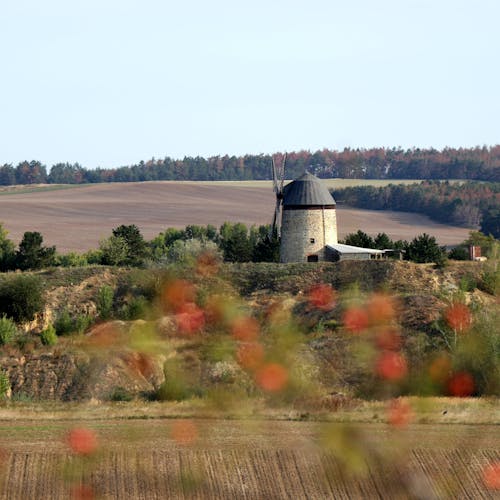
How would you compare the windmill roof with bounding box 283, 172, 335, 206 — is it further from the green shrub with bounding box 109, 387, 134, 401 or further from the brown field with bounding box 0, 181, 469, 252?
the brown field with bounding box 0, 181, 469, 252

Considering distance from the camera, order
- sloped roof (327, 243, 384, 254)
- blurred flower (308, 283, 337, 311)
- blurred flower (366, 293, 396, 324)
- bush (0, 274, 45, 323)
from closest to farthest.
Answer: blurred flower (366, 293, 396, 324)
bush (0, 274, 45, 323)
blurred flower (308, 283, 337, 311)
sloped roof (327, 243, 384, 254)

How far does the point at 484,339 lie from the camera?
1740 inches

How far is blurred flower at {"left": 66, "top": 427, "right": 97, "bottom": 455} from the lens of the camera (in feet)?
107

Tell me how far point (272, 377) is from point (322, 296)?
1708 cm

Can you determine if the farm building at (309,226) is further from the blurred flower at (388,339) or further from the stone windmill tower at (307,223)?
the blurred flower at (388,339)

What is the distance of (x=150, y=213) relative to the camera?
145 metres

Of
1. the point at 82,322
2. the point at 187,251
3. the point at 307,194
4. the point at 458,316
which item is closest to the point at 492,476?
the point at 458,316

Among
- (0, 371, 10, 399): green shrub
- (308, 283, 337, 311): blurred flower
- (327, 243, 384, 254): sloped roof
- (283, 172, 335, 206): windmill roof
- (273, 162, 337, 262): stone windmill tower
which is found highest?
(283, 172, 335, 206): windmill roof

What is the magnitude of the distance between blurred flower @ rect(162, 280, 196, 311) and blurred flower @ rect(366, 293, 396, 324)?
11.2 metres

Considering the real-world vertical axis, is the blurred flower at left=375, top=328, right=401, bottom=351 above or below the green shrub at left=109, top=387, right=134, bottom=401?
above

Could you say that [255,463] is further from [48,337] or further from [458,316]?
[48,337]

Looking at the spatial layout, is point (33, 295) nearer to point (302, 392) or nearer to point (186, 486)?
point (302, 392)

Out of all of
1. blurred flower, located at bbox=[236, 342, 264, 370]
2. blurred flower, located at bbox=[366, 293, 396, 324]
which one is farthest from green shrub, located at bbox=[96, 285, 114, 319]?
blurred flower, located at bbox=[366, 293, 396, 324]

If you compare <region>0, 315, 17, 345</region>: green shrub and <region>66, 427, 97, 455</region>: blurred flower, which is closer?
<region>66, 427, 97, 455</region>: blurred flower
